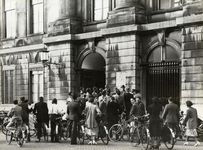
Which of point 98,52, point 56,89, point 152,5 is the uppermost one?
point 152,5

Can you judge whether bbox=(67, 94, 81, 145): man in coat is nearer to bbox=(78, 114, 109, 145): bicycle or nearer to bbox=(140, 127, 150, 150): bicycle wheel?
bbox=(78, 114, 109, 145): bicycle

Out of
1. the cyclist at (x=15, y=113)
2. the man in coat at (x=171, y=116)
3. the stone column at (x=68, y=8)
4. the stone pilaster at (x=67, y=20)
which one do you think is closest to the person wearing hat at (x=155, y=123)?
the man in coat at (x=171, y=116)

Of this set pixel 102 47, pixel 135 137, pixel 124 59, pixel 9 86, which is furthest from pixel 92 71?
pixel 135 137

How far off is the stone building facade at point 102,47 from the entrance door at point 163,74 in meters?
0.05

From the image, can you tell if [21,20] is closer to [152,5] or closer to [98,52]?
[98,52]

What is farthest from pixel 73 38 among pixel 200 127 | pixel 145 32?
pixel 200 127

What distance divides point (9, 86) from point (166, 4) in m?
12.9

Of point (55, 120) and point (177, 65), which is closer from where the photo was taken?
point (55, 120)

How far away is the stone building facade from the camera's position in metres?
17.7

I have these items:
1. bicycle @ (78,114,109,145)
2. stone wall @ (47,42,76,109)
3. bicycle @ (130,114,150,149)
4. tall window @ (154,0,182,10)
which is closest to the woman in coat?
bicycle @ (78,114,109,145)

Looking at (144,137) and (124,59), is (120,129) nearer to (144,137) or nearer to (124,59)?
(144,137)

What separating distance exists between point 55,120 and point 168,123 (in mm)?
4371

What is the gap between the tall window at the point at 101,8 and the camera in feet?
72.0

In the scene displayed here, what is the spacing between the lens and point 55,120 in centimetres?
1509
